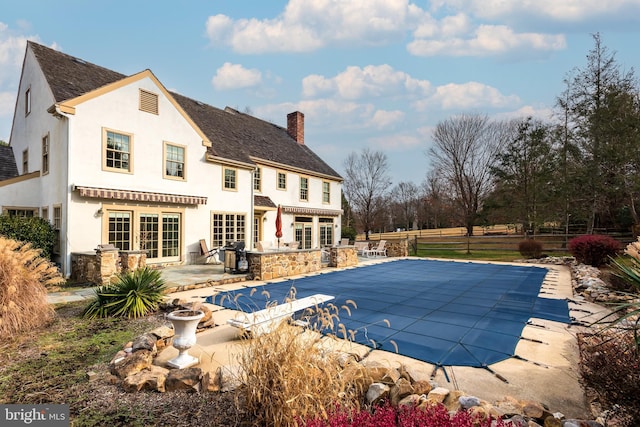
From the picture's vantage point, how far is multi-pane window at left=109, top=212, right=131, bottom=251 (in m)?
12.6

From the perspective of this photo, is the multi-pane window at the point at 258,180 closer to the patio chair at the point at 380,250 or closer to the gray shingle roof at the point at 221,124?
the gray shingle roof at the point at 221,124

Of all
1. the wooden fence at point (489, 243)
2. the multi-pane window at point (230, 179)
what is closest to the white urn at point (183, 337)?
the multi-pane window at point (230, 179)

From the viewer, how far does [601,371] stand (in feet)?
10.5

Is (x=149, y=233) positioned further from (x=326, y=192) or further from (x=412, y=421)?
(x=326, y=192)

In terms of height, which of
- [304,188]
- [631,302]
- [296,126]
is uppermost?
[296,126]

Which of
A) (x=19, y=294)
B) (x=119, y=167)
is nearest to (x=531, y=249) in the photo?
(x=119, y=167)

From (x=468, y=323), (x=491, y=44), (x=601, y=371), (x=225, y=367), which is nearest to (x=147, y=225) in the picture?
(x=225, y=367)

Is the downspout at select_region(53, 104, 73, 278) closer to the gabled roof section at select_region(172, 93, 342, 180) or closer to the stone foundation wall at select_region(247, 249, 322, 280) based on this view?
the gabled roof section at select_region(172, 93, 342, 180)

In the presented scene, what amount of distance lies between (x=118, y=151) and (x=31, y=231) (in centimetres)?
410

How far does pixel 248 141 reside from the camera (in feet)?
69.1

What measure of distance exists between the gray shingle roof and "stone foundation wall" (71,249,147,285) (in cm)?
608

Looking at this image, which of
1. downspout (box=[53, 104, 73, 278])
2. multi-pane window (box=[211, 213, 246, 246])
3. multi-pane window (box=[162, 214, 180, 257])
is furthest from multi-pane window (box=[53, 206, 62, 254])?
multi-pane window (box=[211, 213, 246, 246])

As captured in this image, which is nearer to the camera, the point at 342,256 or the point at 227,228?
the point at 342,256

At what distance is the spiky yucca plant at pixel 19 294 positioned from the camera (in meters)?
5.48
